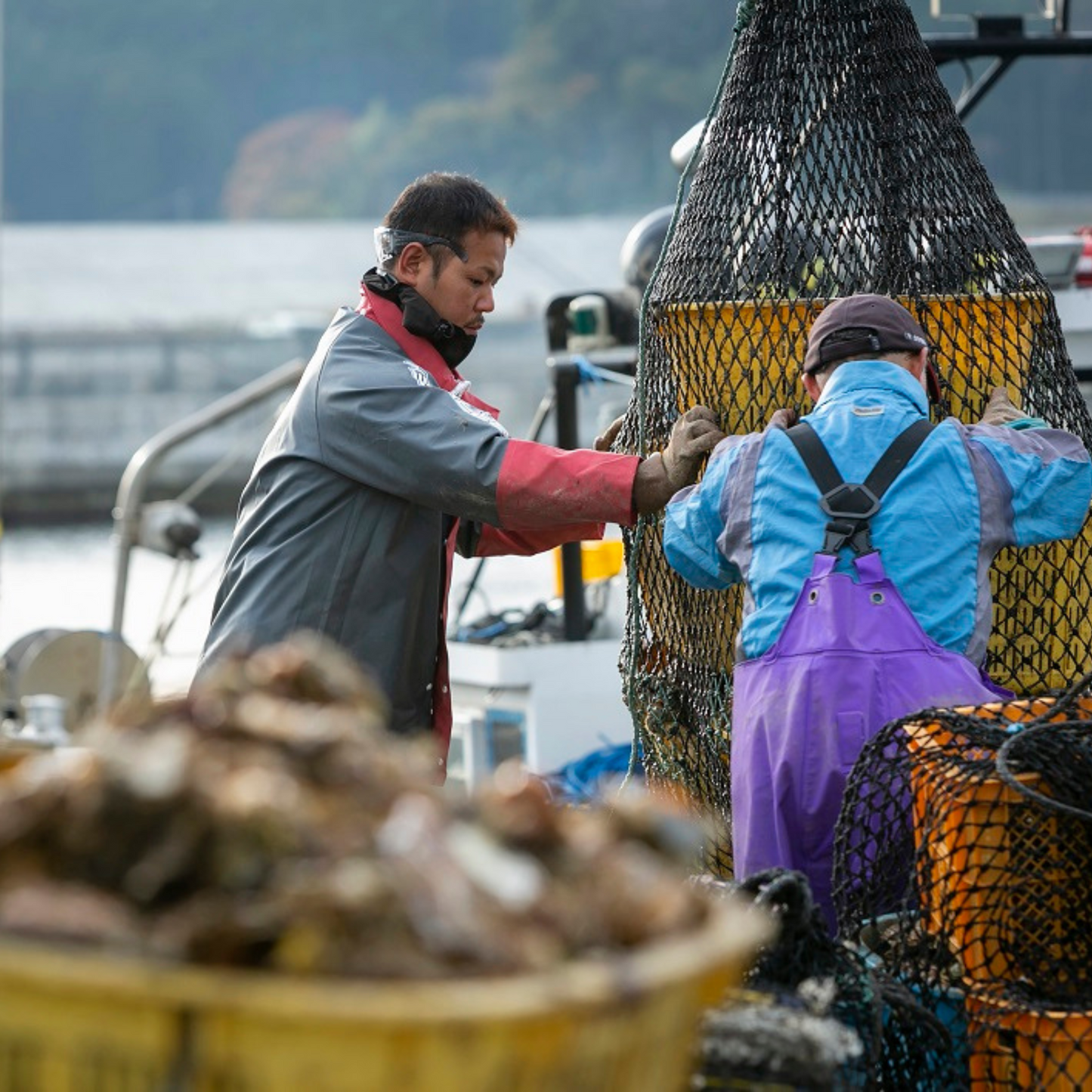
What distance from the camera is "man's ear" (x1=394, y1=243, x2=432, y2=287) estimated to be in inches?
162

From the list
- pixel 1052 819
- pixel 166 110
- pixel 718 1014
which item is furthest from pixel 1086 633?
pixel 166 110

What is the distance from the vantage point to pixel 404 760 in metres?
1.91

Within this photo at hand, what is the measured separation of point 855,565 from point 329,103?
8655 centimetres

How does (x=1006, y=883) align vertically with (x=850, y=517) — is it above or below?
below

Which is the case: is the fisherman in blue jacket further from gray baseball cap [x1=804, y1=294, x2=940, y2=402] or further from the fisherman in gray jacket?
the fisherman in gray jacket

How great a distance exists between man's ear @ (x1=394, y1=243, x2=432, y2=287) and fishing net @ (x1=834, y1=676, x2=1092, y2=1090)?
156 centimetres

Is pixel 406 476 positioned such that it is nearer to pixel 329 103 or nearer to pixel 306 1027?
pixel 306 1027

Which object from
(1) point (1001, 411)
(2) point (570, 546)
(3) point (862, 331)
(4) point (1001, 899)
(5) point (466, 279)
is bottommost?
(4) point (1001, 899)

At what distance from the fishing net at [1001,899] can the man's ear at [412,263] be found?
5.12 ft

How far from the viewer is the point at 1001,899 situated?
3016 mm

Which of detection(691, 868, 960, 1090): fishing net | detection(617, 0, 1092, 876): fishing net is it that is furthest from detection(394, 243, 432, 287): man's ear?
detection(691, 868, 960, 1090): fishing net

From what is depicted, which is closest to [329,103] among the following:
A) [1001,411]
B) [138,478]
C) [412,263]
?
[138,478]

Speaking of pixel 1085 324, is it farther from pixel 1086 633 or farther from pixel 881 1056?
pixel 881 1056

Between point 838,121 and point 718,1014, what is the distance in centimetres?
250
